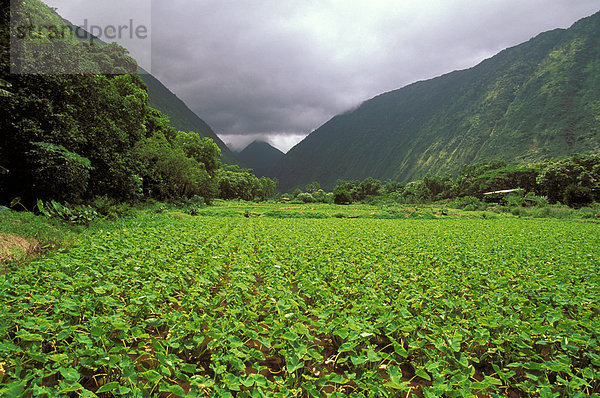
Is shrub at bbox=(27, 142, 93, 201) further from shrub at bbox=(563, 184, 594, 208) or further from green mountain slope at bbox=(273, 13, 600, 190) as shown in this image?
green mountain slope at bbox=(273, 13, 600, 190)

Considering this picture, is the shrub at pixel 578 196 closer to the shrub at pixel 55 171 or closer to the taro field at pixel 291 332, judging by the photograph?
the taro field at pixel 291 332

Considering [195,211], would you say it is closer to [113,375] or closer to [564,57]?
[113,375]

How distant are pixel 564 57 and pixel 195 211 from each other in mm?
141698

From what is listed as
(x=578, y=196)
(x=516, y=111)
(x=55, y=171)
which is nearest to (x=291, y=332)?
(x=55, y=171)

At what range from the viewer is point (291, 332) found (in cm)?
257

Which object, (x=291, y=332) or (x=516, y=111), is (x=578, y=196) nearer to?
(x=291, y=332)

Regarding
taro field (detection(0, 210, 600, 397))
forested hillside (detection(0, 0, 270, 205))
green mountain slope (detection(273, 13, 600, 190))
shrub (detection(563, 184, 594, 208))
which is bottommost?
taro field (detection(0, 210, 600, 397))

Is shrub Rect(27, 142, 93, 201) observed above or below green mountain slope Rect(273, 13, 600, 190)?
below

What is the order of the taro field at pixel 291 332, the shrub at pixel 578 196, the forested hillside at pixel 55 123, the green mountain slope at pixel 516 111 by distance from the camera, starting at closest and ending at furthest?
the taro field at pixel 291 332, the forested hillside at pixel 55 123, the shrub at pixel 578 196, the green mountain slope at pixel 516 111

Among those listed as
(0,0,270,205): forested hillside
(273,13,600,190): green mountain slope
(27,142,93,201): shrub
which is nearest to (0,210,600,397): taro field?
(27,142,93,201): shrub

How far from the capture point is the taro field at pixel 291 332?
208 centimetres

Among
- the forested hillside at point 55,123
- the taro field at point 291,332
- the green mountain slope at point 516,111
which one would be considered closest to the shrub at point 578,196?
the taro field at point 291,332

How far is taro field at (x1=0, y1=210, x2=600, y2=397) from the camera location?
2080mm

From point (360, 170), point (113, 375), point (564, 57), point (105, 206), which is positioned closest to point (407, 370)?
point (113, 375)
